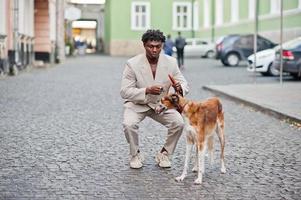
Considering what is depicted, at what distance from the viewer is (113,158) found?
8664 millimetres

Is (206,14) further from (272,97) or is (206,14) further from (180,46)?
(272,97)

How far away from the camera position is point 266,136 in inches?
427

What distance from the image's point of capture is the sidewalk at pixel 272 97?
44.4ft

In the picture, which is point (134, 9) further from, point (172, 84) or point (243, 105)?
point (172, 84)

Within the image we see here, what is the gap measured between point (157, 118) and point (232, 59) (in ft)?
93.7

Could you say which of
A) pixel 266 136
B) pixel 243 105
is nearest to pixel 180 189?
pixel 266 136

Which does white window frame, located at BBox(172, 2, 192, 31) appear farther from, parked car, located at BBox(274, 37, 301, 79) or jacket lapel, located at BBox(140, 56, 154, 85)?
jacket lapel, located at BBox(140, 56, 154, 85)

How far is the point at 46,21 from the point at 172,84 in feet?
104

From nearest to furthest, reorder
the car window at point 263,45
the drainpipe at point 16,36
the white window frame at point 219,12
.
→ 1. the drainpipe at point 16,36
2. the car window at point 263,45
3. the white window frame at point 219,12

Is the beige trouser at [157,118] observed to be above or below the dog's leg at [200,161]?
above

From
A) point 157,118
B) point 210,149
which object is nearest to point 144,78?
point 157,118

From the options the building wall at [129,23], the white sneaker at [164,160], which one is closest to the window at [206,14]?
the building wall at [129,23]

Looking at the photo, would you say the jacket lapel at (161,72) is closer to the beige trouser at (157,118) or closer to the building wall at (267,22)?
the beige trouser at (157,118)

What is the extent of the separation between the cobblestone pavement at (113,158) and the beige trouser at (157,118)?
1.01 ft
